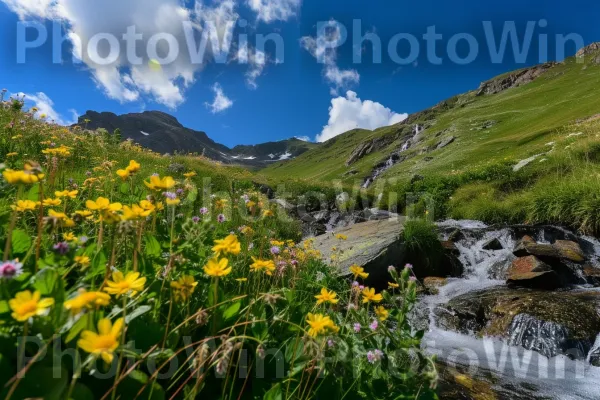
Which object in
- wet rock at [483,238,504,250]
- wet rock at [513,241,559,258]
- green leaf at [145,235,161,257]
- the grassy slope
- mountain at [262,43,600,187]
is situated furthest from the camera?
the grassy slope

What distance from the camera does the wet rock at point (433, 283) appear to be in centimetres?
727

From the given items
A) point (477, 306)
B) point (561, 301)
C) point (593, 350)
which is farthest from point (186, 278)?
point (561, 301)

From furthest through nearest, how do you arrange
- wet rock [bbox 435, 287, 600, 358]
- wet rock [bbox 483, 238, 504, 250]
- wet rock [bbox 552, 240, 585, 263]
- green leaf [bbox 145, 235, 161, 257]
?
wet rock [bbox 483, 238, 504, 250], wet rock [bbox 552, 240, 585, 263], wet rock [bbox 435, 287, 600, 358], green leaf [bbox 145, 235, 161, 257]

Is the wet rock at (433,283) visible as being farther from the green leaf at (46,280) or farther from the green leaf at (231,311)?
the green leaf at (46,280)

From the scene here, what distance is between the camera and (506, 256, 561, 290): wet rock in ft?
22.6

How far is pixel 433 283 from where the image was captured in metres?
7.57

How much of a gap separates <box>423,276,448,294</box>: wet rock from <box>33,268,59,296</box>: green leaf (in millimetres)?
7187

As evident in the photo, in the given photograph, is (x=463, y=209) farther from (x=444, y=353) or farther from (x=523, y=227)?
(x=444, y=353)

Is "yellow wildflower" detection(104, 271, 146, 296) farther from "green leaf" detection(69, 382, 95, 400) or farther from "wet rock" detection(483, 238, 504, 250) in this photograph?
"wet rock" detection(483, 238, 504, 250)

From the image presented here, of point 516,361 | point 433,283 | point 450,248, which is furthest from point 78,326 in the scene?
point 450,248

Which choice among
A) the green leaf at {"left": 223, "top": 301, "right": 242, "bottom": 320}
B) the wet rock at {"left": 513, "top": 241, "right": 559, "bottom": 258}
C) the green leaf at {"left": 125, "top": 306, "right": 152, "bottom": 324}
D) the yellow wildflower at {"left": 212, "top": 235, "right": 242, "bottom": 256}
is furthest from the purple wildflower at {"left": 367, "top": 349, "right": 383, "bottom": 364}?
the wet rock at {"left": 513, "top": 241, "right": 559, "bottom": 258}

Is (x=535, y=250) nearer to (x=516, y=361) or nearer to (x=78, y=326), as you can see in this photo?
(x=516, y=361)

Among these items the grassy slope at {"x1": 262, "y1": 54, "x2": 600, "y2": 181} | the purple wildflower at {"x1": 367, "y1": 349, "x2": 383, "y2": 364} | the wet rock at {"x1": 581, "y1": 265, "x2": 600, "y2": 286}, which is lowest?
the wet rock at {"x1": 581, "y1": 265, "x2": 600, "y2": 286}

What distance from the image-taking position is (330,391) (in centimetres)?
152
